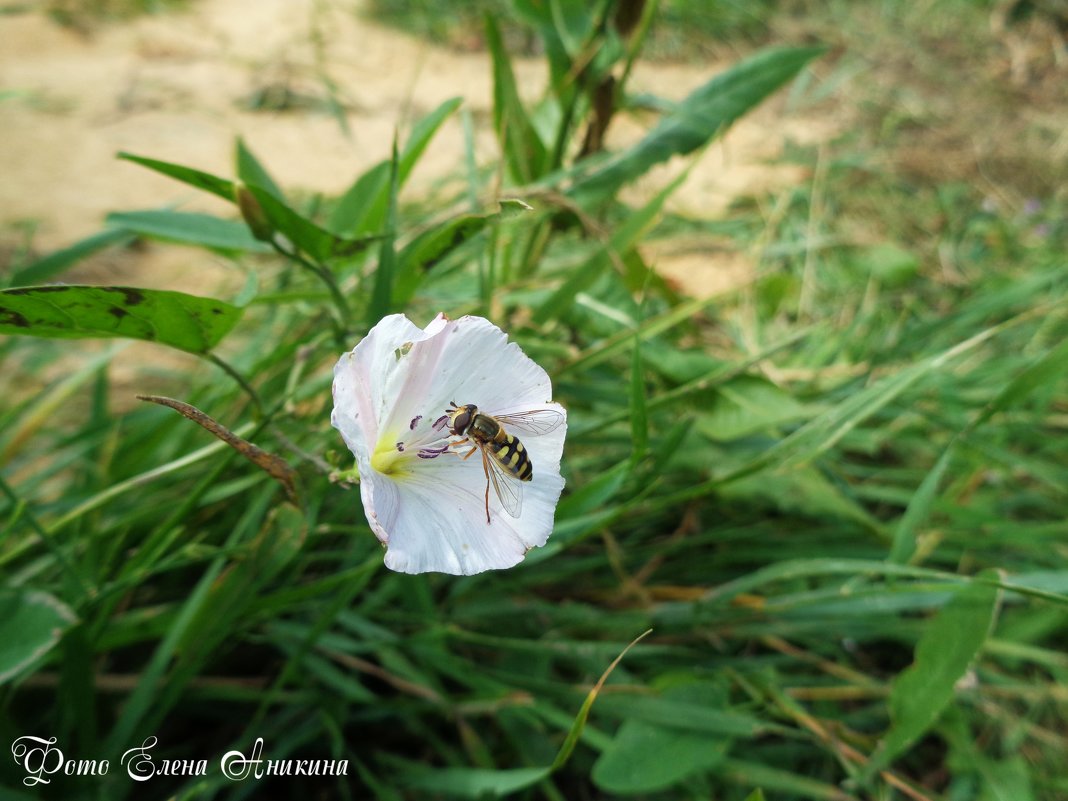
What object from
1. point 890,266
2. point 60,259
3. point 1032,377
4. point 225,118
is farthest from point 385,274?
point 225,118

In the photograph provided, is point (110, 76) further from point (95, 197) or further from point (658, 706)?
point (658, 706)

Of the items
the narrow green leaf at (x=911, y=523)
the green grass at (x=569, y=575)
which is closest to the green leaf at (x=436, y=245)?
the green grass at (x=569, y=575)

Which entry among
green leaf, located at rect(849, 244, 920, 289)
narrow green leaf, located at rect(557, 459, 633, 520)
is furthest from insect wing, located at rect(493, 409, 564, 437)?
green leaf, located at rect(849, 244, 920, 289)

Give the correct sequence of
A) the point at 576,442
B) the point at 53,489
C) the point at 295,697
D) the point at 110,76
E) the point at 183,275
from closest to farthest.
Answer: the point at 295,697, the point at 576,442, the point at 53,489, the point at 183,275, the point at 110,76

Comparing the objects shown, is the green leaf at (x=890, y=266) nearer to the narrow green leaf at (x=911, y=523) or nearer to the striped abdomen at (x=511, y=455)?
the narrow green leaf at (x=911, y=523)

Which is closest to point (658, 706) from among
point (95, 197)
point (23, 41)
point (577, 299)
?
point (577, 299)

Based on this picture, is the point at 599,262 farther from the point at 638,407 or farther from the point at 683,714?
the point at 683,714

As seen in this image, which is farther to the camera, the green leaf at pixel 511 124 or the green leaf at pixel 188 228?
the green leaf at pixel 511 124
